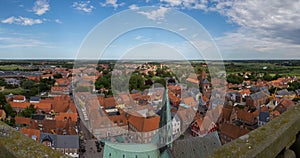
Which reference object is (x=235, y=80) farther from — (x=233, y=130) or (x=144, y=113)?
(x=233, y=130)

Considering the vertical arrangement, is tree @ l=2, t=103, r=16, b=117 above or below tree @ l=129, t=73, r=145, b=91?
below

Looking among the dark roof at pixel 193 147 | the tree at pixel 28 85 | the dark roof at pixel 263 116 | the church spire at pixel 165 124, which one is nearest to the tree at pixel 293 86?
the dark roof at pixel 263 116

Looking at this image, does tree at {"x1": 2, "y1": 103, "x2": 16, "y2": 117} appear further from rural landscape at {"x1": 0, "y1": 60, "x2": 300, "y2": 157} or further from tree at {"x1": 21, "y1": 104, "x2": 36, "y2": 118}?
tree at {"x1": 21, "y1": 104, "x2": 36, "y2": 118}

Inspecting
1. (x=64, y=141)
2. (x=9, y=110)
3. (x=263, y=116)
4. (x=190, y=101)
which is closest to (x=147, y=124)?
(x=64, y=141)

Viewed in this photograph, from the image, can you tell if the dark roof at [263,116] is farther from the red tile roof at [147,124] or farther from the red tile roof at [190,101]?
the red tile roof at [147,124]

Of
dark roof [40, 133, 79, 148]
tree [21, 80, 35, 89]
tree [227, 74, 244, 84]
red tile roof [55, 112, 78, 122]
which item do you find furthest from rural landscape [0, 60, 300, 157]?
tree [227, 74, 244, 84]

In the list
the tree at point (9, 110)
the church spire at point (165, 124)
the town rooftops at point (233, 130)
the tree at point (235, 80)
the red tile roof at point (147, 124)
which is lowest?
the tree at point (9, 110)

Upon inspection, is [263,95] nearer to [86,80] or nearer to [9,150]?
[86,80]

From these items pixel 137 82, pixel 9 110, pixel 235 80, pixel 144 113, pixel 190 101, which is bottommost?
pixel 9 110

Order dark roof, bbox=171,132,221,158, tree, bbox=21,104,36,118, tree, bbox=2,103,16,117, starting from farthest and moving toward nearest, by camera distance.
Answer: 1. tree, bbox=2,103,16,117
2. tree, bbox=21,104,36,118
3. dark roof, bbox=171,132,221,158
